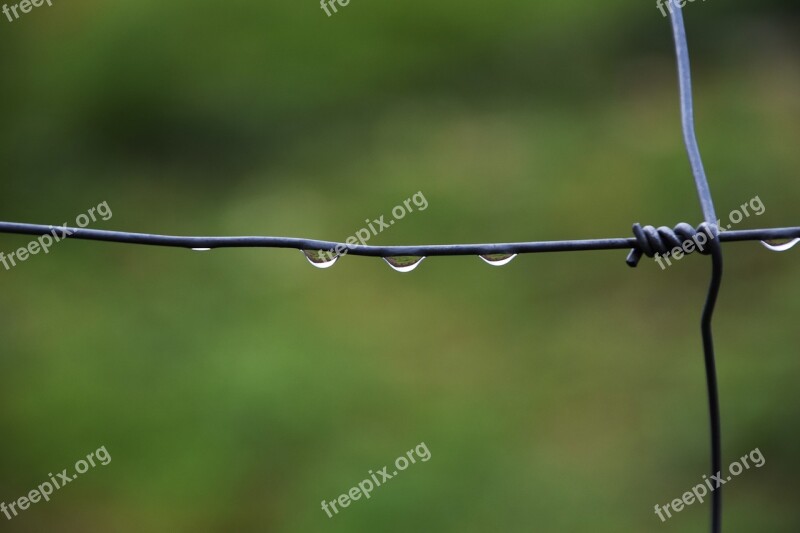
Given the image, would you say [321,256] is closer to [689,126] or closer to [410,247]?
[410,247]

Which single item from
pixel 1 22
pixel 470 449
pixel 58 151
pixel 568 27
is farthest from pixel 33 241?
pixel 568 27

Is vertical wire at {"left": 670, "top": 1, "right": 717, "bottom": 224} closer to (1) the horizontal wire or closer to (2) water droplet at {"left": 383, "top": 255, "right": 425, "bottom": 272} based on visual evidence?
(1) the horizontal wire

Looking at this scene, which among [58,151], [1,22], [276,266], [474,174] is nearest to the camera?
[276,266]

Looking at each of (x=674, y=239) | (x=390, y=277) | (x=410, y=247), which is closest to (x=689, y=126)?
(x=674, y=239)

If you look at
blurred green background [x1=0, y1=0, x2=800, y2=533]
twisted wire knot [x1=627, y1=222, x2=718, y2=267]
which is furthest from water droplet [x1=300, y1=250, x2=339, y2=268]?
blurred green background [x1=0, y1=0, x2=800, y2=533]

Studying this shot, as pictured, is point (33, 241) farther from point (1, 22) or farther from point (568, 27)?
point (568, 27)
